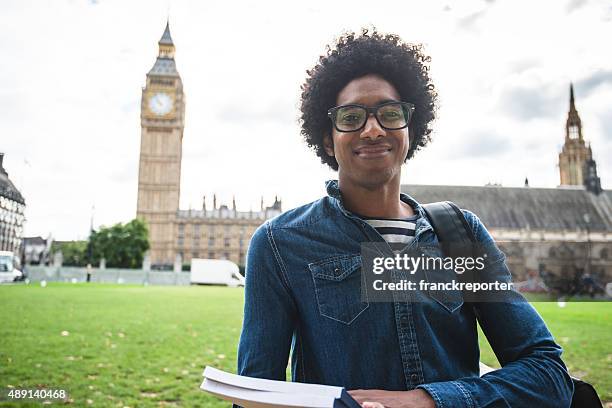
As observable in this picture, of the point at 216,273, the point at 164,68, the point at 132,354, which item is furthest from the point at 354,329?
the point at 164,68

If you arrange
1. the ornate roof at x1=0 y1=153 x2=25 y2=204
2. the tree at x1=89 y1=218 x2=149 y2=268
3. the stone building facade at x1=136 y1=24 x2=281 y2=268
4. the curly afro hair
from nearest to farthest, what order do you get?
1. the curly afro hair
2. the ornate roof at x1=0 y1=153 x2=25 y2=204
3. the tree at x1=89 y1=218 x2=149 y2=268
4. the stone building facade at x1=136 y1=24 x2=281 y2=268

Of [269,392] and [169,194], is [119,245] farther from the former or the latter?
[269,392]

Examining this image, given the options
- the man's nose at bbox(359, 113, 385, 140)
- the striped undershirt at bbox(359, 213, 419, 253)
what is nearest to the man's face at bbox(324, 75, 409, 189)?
the man's nose at bbox(359, 113, 385, 140)

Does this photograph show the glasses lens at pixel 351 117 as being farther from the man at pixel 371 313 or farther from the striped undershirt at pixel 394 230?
the striped undershirt at pixel 394 230

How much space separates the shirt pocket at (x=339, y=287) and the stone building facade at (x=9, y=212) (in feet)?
17.3

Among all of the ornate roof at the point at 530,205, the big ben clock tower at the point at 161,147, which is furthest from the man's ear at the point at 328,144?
the big ben clock tower at the point at 161,147

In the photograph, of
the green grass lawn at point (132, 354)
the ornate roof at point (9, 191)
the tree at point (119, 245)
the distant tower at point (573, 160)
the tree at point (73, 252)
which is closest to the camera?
the green grass lawn at point (132, 354)

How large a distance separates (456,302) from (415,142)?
692mm

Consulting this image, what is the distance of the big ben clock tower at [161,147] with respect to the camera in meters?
60.5

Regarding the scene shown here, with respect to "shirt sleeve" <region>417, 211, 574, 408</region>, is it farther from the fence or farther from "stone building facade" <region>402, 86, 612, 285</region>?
"stone building facade" <region>402, 86, 612, 285</region>

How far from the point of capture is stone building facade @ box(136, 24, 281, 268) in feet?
197

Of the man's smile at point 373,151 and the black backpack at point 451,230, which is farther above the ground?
the man's smile at point 373,151

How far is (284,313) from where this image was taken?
120 cm

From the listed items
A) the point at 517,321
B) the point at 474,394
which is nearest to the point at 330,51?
the point at 517,321
